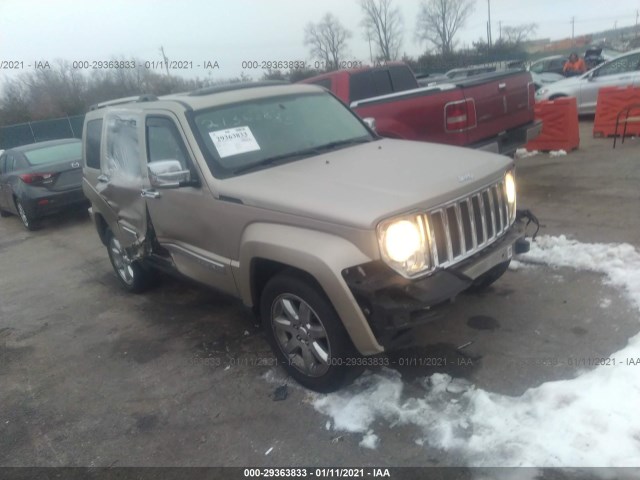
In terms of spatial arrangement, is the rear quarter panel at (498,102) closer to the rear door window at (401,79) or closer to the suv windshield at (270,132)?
the rear door window at (401,79)

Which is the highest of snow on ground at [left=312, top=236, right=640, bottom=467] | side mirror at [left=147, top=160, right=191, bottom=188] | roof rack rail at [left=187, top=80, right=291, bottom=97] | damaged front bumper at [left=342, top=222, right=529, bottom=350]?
roof rack rail at [left=187, top=80, right=291, bottom=97]

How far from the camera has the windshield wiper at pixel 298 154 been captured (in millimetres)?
3912

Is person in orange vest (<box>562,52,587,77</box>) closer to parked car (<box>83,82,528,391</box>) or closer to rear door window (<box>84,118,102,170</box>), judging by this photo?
parked car (<box>83,82,528,391</box>)

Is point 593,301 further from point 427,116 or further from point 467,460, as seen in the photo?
point 427,116

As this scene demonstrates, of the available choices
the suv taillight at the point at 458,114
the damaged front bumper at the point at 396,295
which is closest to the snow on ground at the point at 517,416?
the damaged front bumper at the point at 396,295

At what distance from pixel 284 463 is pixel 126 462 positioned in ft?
3.30

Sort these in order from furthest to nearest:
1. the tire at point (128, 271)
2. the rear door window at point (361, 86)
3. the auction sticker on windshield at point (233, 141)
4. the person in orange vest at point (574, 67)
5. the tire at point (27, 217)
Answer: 1. the person in orange vest at point (574, 67)
2. the tire at point (27, 217)
3. the rear door window at point (361, 86)
4. the tire at point (128, 271)
5. the auction sticker on windshield at point (233, 141)

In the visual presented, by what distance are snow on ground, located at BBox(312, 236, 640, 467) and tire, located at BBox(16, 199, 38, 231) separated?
28.4ft

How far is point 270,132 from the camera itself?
4.25 m

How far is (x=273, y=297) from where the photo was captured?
3.54 m

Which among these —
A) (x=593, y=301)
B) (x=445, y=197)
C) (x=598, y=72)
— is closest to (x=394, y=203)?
(x=445, y=197)

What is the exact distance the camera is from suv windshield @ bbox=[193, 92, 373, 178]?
13.0 ft

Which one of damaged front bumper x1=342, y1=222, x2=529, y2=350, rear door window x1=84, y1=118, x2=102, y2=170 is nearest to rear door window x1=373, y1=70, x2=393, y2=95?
rear door window x1=84, y1=118, x2=102, y2=170

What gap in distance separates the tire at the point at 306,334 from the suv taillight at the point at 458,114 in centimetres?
409
